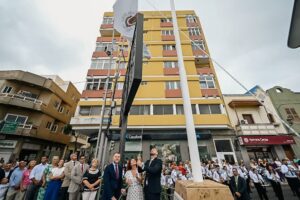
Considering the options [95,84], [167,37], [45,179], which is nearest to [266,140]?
[167,37]

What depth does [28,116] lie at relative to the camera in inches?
791

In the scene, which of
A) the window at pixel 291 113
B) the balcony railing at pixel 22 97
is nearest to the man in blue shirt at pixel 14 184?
the balcony railing at pixel 22 97

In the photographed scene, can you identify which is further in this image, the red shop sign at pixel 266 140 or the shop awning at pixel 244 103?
the shop awning at pixel 244 103

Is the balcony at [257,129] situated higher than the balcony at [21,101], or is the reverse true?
the balcony at [21,101]

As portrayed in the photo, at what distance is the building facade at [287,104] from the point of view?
59.0ft

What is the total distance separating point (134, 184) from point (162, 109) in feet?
44.3

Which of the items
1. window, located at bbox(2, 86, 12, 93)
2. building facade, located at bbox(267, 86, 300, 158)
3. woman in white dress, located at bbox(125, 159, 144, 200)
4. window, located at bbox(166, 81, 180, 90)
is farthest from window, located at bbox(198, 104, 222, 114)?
window, located at bbox(2, 86, 12, 93)

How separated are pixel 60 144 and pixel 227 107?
2744 cm

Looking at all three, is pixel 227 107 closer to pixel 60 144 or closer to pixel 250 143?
pixel 250 143

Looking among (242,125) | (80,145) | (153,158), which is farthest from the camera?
(80,145)

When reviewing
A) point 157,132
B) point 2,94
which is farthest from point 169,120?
point 2,94

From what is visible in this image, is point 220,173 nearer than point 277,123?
Yes

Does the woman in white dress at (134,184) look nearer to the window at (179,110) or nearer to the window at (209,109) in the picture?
the window at (179,110)

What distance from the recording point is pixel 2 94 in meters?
18.3
